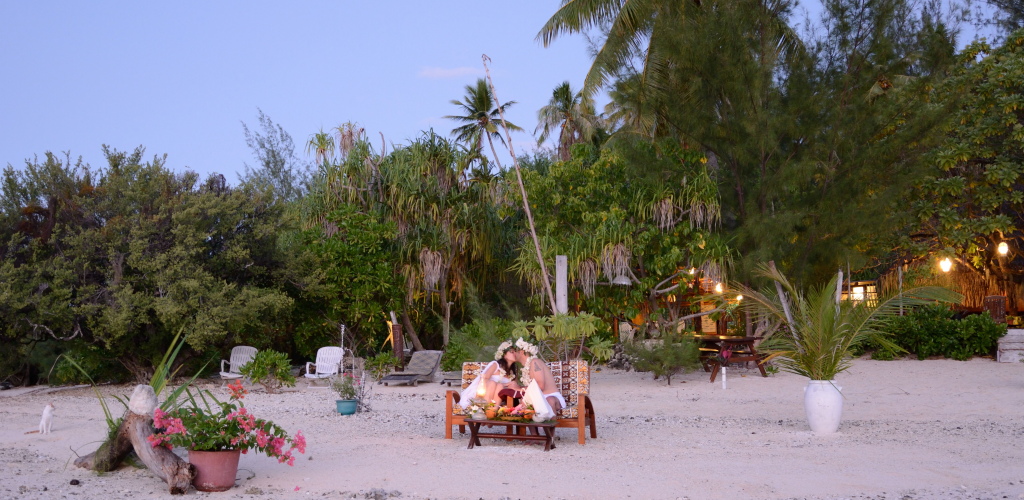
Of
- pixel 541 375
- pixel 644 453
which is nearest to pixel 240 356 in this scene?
pixel 541 375

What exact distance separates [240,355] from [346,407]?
14.4 ft

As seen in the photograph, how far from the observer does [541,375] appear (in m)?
6.46

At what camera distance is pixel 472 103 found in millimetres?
21844

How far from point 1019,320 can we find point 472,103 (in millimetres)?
13978

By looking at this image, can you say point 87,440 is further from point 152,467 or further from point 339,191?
point 339,191

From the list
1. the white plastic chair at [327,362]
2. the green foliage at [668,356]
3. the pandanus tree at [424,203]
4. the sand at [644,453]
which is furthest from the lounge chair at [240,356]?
the green foliage at [668,356]

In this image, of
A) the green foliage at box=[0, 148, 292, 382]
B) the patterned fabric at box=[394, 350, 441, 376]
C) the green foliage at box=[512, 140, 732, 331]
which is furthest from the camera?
the green foliage at box=[512, 140, 732, 331]

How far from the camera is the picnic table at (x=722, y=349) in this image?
11.0m

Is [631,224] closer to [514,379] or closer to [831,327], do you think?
[831,327]

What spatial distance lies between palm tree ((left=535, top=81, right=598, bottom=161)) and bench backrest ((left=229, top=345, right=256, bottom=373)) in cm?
1146

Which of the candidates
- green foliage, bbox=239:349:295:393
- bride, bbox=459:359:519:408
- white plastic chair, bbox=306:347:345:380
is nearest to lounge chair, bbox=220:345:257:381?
green foliage, bbox=239:349:295:393

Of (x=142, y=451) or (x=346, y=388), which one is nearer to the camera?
(x=142, y=451)

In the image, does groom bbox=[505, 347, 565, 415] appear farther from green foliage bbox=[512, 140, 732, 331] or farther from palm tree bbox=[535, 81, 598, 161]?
palm tree bbox=[535, 81, 598, 161]

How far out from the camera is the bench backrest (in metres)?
12.1
